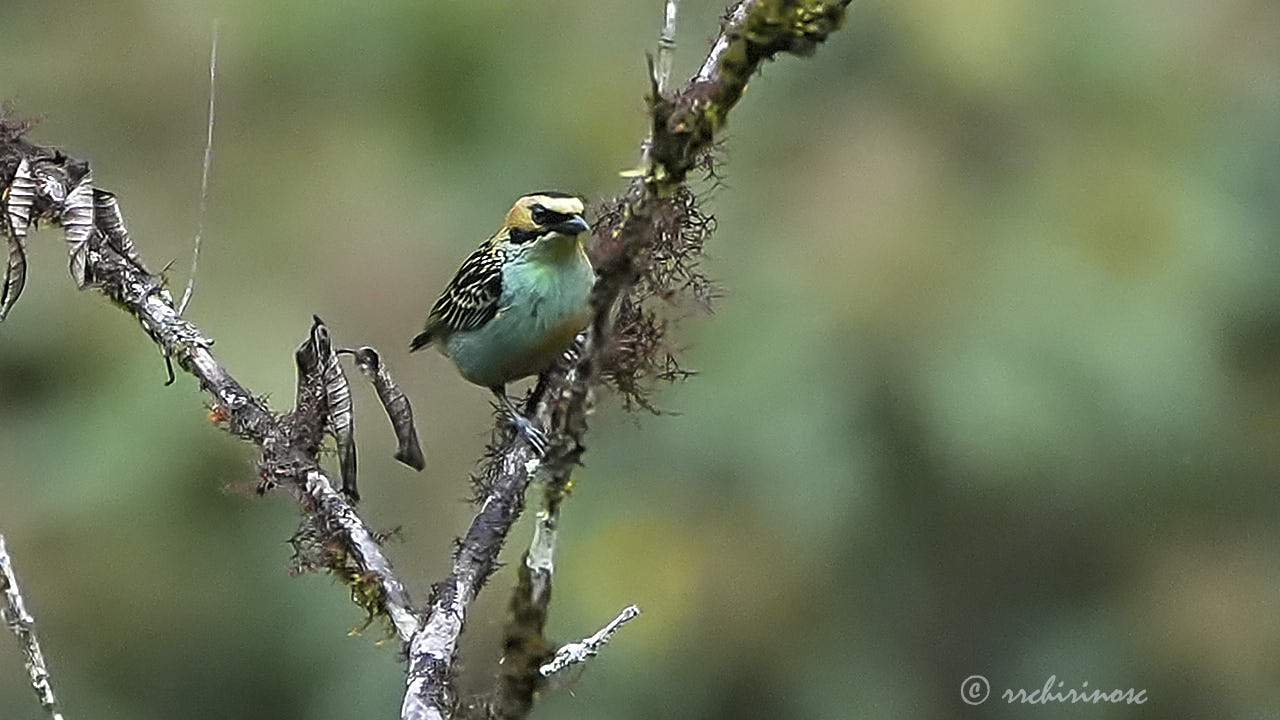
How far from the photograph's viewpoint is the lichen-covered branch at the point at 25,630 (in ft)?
8.41

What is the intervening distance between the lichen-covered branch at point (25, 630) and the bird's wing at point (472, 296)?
1.73 meters

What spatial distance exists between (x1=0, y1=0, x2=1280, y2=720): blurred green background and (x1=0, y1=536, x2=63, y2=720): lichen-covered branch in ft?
12.5

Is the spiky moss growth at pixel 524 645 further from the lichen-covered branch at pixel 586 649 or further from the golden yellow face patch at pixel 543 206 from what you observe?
the golden yellow face patch at pixel 543 206

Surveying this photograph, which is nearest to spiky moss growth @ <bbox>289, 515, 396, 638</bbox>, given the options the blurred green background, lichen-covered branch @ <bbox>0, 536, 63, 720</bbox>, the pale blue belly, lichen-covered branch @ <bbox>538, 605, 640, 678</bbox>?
lichen-covered branch @ <bbox>538, 605, 640, 678</bbox>

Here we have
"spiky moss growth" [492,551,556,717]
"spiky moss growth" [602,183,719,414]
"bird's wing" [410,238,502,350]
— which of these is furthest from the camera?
"bird's wing" [410,238,502,350]

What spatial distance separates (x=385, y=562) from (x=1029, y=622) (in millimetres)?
5461

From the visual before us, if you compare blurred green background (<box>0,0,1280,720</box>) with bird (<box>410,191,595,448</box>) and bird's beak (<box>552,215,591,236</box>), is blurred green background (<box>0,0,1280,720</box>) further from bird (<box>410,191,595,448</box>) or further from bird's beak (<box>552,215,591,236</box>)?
bird's beak (<box>552,215,591,236</box>)

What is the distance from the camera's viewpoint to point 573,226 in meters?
3.76

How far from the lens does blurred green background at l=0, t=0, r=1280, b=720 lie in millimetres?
6891

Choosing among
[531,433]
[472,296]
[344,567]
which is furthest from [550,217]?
[344,567]

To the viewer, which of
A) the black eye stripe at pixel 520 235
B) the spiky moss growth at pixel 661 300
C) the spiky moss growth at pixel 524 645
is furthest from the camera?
the black eye stripe at pixel 520 235

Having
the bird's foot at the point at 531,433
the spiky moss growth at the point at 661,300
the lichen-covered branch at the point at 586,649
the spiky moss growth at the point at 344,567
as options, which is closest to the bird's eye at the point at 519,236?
the bird's foot at the point at 531,433

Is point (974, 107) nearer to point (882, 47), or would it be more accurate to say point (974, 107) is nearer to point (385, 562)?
point (882, 47)

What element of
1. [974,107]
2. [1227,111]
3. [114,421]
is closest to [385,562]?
[114,421]
